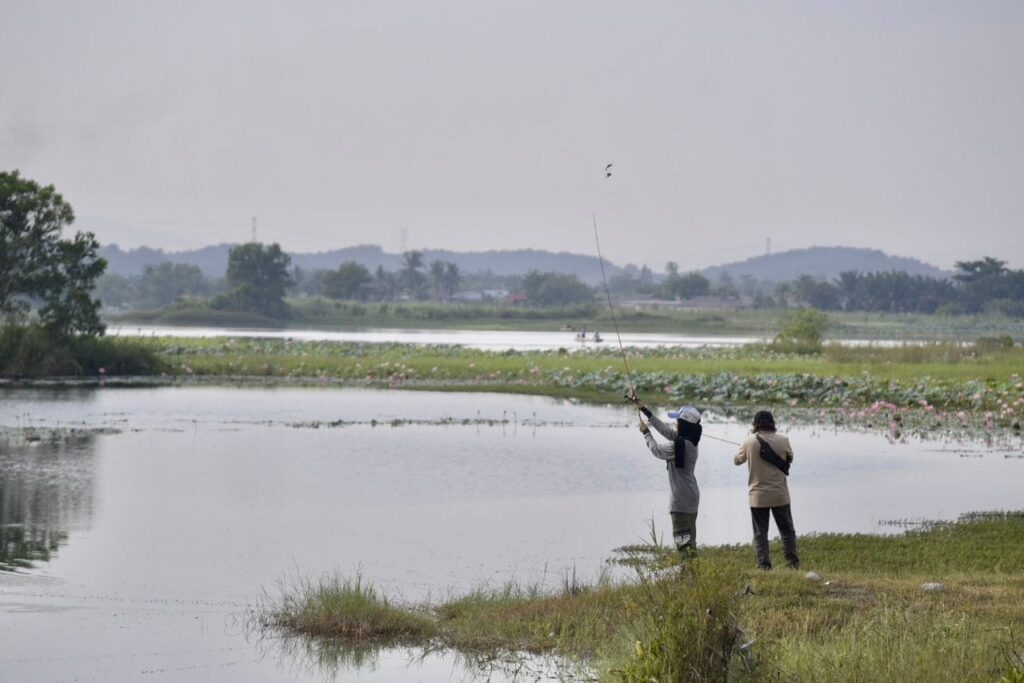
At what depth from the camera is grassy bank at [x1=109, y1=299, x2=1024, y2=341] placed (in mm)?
129875

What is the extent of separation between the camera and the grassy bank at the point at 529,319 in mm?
129875

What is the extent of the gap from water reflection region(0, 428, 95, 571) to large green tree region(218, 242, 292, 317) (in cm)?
11214

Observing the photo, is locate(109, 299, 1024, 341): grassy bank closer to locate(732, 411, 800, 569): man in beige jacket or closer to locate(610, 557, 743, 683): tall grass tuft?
locate(732, 411, 800, 569): man in beige jacket

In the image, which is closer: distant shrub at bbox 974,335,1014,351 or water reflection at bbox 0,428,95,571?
water reflection at bbox 0,428,95,571

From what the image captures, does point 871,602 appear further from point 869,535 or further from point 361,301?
point 361,301

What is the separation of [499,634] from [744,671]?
3.68m

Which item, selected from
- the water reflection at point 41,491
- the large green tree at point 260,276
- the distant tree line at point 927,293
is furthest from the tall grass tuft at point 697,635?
the distant tree line at point 927,293

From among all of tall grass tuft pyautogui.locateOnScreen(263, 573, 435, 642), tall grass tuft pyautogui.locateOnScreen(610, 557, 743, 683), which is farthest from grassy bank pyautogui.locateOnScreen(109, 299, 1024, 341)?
tall grass tuft pyautogui.locateOnScreen(610, 557, 743, 683)

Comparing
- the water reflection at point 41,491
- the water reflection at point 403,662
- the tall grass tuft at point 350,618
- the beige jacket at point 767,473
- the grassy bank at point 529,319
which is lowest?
the water reflection at point 403,662

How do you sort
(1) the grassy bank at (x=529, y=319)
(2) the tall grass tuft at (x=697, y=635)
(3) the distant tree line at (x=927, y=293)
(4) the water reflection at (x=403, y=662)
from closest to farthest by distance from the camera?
(2) the tall grass tuft at (x=697, y=635) < (4) the water reflection at (x=403, y=662) < (1) the grassy bank at (x=529, y=319) < (3) the distant tree line at (x=927, y=293)

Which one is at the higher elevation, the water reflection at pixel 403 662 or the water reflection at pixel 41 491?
the water reflection at pixel 41 491

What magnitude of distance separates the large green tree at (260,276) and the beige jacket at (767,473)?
12804cm

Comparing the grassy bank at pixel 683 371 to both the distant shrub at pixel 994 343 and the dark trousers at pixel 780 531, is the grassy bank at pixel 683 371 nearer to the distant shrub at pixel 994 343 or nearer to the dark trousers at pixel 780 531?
the distant shrub at pixel 994 343

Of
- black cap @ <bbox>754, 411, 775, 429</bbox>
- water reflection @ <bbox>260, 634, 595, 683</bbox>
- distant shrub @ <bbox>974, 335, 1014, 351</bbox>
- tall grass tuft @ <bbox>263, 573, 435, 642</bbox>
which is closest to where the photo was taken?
water reflection @ <bbox>260, 634, 595, 683</bbox>
